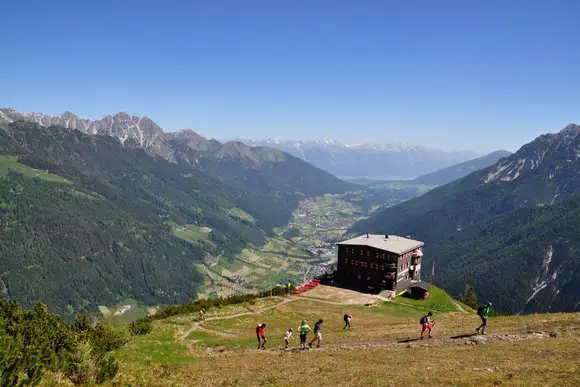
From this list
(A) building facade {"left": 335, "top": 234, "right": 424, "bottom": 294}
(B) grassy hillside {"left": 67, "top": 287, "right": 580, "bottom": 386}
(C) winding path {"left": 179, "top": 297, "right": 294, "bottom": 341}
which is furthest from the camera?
(A) building facade {"left": 335, "top": 234, "right": 424, "bottom": 294}

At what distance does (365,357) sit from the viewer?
38188 millimetres

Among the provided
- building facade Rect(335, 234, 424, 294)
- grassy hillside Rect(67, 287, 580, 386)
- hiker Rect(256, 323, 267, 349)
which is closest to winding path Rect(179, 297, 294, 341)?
grassy hillside Rect(67, 287, 580, 386)

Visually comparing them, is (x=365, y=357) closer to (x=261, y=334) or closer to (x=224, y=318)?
(x=261, y=334)

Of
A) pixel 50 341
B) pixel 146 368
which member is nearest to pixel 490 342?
pixel 146 368

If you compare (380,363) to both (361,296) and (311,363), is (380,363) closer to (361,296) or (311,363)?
(311,363)

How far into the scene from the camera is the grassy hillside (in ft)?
96.5

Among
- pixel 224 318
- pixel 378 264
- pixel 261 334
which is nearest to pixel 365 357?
pixel 261 334

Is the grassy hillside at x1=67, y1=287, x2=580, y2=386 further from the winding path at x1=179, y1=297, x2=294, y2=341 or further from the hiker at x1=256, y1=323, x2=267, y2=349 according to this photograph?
the hiker at x1=256, y1=323, x2=267, y2=349

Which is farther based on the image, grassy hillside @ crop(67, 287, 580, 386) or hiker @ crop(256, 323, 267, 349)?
hiker @ crop(256, 323, 267, 349)

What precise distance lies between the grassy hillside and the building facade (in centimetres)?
4327

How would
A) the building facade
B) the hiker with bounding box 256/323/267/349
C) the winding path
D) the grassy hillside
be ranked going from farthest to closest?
the building facade → the winding path → the hiker with bounding box 256/323/267/349 → the grassy hillside

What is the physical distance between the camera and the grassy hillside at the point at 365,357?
29406mm

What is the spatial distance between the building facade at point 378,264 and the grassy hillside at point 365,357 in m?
43.3

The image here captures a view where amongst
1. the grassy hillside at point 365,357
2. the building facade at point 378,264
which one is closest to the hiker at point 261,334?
the grassy hillside at point 365,357
